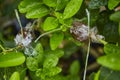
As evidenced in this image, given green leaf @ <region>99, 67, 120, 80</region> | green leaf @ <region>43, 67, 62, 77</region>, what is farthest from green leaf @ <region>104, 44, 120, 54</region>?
green leaf @ <region>43, 67, 62, 77</region>

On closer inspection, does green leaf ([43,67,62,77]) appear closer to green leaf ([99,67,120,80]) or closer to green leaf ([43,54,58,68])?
green leaf ([43,54,58,68])

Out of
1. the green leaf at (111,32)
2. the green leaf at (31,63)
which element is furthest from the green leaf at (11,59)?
the green leaf at (111,32)

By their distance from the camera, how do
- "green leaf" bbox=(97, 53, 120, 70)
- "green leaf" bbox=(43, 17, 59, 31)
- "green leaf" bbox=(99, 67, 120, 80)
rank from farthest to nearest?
"green leaf" bbox=(43, 17, 59, 31) → "green leaf" bbox=(99, 67, 120, 80) → "green leaf" bbox=(97, 53, 120, 70)

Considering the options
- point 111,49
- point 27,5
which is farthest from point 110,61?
point 27,5

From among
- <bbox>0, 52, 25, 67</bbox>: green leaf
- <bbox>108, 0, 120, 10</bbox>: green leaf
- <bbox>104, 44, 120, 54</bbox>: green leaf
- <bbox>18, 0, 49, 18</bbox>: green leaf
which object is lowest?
<bbox>0, 52, 25, 67</bbox>: green leaf

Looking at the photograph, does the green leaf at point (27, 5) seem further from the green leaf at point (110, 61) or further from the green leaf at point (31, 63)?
the green leaf at point (110, 61)

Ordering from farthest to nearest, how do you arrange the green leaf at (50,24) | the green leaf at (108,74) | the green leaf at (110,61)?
the green leaf at (50,24) < the green leaf at (108,74) < the green leaf at (110,61)

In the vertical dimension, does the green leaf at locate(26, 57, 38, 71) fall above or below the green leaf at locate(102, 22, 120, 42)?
below
